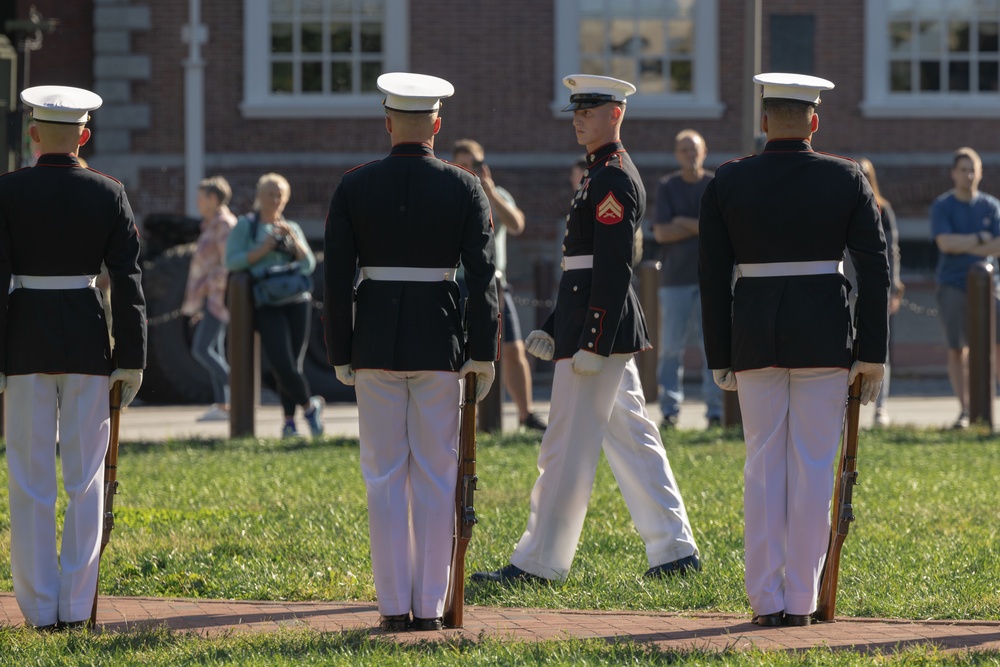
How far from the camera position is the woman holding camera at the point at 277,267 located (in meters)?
10.6

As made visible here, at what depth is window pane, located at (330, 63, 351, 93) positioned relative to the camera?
1964cm

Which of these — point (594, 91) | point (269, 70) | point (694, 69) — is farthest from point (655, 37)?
point (594, 91)

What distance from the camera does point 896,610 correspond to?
5.56 meters

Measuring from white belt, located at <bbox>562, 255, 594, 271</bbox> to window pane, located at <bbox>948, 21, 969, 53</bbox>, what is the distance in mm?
15259

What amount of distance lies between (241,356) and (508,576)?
4.87 metres

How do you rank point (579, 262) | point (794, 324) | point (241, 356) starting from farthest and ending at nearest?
1. point (241, 356)
2. point (579, 262)
3. point (794, 324)

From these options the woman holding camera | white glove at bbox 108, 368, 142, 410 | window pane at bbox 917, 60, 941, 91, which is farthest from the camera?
window pane at bbox 917, 60, 941, 91

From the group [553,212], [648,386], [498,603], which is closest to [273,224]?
[648,386]

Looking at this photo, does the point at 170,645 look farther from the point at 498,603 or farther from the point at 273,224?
the point at 273,224

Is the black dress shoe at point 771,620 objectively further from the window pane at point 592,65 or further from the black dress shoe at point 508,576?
the window pane at point 592,65

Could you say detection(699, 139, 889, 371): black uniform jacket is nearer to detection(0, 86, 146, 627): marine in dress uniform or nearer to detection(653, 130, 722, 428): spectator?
detection(0, 86, 146, 627): marine in dress uniform

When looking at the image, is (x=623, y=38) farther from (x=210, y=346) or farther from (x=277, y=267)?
(x=277, y=267)

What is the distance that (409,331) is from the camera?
5.29 metres

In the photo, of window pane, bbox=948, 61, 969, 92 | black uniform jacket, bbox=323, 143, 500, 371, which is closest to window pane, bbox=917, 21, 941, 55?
window pane, bbox=948, 61, 969, 92
